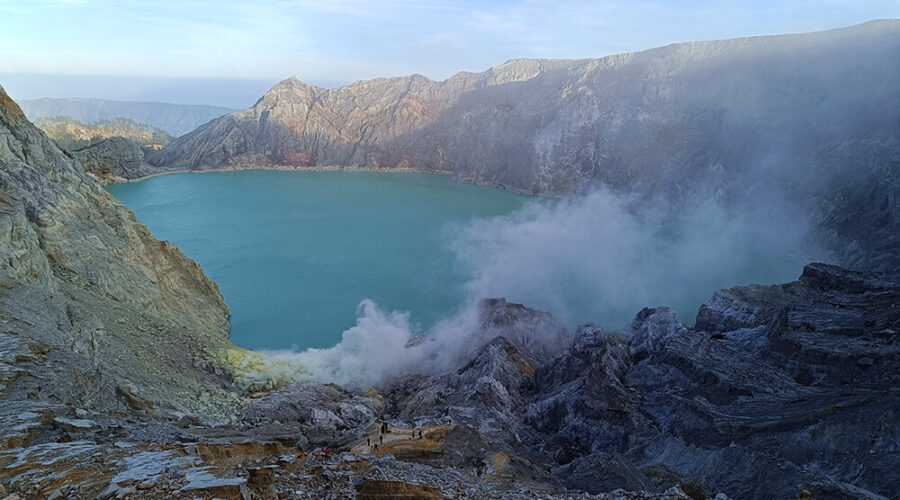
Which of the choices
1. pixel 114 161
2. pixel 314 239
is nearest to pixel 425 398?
pixel 314 239

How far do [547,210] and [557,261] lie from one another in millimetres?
21079

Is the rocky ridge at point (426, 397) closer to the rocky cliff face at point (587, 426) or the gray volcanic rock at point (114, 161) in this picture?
the rocky cliff face at point (587, 426)

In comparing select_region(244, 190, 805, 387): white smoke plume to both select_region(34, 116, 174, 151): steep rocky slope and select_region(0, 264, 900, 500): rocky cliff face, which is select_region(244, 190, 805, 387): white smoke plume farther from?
select_region(34, 116, 174, 151): steep rocky slope

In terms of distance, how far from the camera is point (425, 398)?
19359mm

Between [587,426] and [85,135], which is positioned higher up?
[85,135]

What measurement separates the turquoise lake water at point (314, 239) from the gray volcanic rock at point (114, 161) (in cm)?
325

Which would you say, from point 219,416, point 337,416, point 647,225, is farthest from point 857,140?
point 219,416

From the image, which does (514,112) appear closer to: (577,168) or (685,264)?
(577,168)

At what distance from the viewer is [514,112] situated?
91062 mm

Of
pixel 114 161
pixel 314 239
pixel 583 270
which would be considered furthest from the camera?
pixel 114 161

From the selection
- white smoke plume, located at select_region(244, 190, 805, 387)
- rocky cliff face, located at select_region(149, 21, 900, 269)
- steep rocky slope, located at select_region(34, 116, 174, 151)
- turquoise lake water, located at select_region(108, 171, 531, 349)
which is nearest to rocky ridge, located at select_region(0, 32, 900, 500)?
white smoke plume, located at select_region(244, 190, 805, 387)

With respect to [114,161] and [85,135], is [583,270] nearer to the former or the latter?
[114,161]

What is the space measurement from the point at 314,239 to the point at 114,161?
166 feet

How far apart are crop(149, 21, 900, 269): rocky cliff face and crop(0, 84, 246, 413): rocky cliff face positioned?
37624 mm
